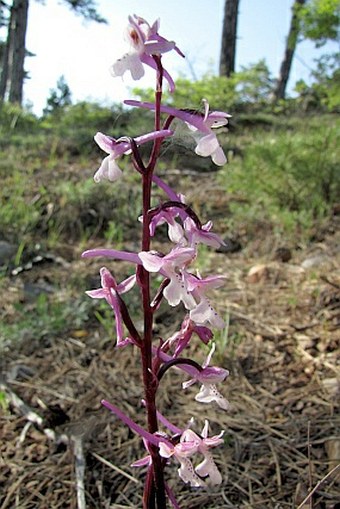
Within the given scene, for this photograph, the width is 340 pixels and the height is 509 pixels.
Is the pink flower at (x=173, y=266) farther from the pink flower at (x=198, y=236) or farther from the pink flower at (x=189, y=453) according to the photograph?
the pink flower at (x=189, y=453)

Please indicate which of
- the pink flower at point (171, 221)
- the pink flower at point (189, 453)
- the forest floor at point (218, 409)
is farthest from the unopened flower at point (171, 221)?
the forest floor at point (218, 409)

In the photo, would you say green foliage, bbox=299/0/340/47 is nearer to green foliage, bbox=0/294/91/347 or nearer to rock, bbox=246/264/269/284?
rock, bbox=246/264/269/284

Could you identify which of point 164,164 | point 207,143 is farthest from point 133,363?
point 164,164

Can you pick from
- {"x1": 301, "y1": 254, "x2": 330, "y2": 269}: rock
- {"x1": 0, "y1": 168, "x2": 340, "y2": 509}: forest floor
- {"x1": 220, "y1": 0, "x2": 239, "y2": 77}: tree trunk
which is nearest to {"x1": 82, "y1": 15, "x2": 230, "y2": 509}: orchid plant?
{"x1": 0, "y1": 168, "x2": 340, "y2": 509}: forest floor

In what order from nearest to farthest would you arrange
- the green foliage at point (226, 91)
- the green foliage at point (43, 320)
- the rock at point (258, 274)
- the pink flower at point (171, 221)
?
the pink flower at point (171, 221), the green foliage at point (43, 320), the rock at point (258, 274), the green foliage at point (226, 91)

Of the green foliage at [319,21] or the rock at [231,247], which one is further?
the green foliage at [319,21]

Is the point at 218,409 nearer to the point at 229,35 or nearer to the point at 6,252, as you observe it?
the point at 6,252

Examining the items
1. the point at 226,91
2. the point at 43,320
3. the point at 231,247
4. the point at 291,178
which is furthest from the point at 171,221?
the point at 226,91

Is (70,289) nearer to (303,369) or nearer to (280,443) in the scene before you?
(303,369)
